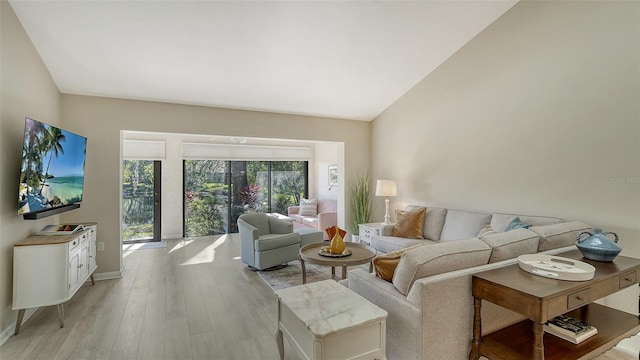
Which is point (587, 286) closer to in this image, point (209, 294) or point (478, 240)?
point (478, 240)

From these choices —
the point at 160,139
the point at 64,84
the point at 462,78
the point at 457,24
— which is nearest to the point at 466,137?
the point at 462,78

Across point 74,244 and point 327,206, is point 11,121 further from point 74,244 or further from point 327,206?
point 327,206

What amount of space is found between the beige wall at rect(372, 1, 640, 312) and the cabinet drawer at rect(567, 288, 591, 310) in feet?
5.00

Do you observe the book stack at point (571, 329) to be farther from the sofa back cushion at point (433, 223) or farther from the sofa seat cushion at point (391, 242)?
the sofa back cushion at point (433, 223)

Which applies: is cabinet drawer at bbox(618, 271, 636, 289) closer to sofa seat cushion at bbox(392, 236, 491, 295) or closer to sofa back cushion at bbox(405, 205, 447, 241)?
sofa seat cushion at bbox(392, 236, 491, 295)

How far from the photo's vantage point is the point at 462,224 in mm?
4000

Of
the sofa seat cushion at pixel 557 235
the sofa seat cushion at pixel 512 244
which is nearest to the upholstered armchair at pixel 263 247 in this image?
the sofa seat cushion at pixel 512 244

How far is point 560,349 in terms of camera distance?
1867 mm

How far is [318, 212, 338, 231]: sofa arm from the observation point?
635 cm

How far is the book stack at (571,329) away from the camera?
1886mm

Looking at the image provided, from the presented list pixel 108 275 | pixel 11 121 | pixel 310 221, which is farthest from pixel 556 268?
pixel 310 221

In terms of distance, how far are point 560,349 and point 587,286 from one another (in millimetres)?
450

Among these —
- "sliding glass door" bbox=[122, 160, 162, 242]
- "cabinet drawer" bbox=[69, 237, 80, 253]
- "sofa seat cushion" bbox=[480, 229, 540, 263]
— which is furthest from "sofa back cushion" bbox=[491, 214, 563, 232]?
"sliding glass door" bbox=[122, 160, 162, 242]

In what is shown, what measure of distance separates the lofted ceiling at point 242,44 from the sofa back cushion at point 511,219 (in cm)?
231
